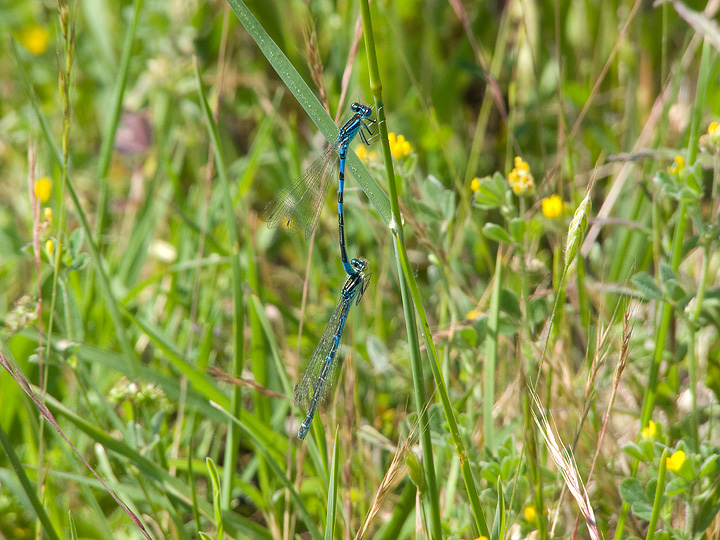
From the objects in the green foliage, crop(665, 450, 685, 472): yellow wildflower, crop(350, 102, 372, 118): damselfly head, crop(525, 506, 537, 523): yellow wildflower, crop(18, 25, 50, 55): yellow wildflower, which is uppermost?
crop(18, 25, 50, 55): yellow wildflower

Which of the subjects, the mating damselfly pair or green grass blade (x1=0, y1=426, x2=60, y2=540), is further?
the mating damselfly pair

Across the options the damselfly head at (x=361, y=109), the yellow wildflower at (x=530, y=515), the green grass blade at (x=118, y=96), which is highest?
the green grass blade at (x=118, y=96)

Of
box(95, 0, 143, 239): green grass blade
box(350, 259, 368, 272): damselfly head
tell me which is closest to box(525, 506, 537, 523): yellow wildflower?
box(350, 259, 368, 272): damselfly head

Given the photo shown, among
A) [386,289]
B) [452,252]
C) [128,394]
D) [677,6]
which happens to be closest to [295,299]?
[386,289]

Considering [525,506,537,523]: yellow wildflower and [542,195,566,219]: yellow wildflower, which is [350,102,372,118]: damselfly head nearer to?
[542,195,566,219]: yellow wildflower

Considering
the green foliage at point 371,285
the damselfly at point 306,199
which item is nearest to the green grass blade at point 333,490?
the green foliage at point 371,285

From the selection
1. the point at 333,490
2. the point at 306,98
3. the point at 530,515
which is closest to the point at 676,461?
the point at 530,515

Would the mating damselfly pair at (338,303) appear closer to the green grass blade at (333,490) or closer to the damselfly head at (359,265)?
the damselfly head at (359,265)

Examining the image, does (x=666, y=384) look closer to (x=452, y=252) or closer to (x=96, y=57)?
(x=452, y=252)
